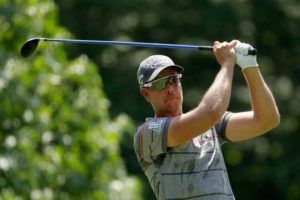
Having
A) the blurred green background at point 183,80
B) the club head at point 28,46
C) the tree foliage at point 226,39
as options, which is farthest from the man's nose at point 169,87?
the tree foliage at point 226,39

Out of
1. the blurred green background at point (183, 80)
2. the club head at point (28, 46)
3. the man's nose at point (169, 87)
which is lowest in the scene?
the blurred green background at point (183, 80)

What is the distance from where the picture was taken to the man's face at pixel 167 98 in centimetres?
646

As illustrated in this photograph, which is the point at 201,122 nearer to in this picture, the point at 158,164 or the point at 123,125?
the point at 158,164

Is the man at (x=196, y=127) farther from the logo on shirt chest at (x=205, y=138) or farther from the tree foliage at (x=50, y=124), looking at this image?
the tree foliage at (x=50, y=124)

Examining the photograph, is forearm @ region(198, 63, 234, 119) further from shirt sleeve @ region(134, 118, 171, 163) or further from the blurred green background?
the blurred green background

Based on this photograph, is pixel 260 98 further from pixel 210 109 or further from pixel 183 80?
pixel 183 80

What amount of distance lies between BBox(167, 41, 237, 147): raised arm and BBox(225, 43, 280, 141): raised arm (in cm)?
9

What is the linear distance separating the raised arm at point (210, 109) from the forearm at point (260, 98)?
0.39 ft

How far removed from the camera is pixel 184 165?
20.7 feet

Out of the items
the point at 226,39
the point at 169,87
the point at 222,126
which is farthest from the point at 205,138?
the point at 226,39

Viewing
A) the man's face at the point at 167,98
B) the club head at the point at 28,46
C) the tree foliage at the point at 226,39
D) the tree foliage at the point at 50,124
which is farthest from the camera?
the tree foliage at the point at 226,39

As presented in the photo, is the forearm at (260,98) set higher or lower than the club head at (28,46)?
lower

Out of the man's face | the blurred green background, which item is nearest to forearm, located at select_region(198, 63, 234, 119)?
the man's face

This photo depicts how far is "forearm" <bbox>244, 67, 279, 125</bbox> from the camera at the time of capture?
635 centimetres
